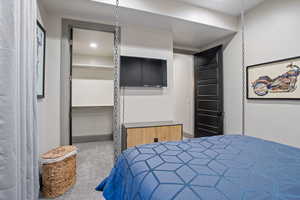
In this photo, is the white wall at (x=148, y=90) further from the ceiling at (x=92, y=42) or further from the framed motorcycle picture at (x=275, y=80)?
the framed motorcycle picture at (x=275, y=80)

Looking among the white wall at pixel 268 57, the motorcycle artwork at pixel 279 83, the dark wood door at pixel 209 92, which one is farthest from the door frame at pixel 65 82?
the motorcycle artwork at pixel 279 83

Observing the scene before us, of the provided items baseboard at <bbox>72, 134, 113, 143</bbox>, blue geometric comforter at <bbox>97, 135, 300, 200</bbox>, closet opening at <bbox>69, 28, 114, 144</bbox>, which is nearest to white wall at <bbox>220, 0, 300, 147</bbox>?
blue geometric comforter at <bbox>97, 135, 300, 200</bbox>

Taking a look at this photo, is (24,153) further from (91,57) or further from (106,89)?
(91,57)

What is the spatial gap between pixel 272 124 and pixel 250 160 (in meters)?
1.81

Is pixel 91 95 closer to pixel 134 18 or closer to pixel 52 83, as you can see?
pixel 52 83

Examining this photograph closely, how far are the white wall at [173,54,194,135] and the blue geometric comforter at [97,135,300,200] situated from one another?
2.77 meters

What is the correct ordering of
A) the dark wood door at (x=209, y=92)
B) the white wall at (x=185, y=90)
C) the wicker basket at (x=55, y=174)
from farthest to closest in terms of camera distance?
the white wall at (x=185, y=90)
the dark wood door at (x=209, y=92)
the wicker basket at (x=55, y=174)

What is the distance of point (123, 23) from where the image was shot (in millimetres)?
2668

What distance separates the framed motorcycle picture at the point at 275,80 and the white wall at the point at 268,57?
9cm

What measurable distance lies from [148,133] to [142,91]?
2.78ft

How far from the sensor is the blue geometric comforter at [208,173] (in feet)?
2.39

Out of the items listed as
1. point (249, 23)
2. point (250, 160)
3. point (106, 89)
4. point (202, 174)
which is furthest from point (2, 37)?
point (249, 23)

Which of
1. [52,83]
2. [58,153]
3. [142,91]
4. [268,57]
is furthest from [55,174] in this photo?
[268,57]

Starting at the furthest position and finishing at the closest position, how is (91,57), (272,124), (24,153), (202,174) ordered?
(91,57) → (272,124) → (24,153) → (202,174)
